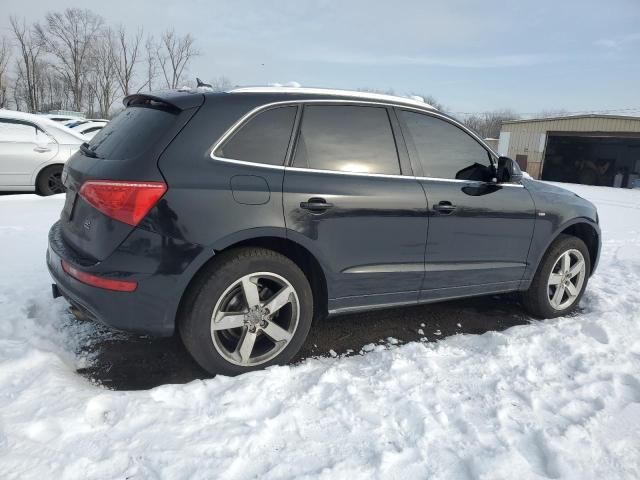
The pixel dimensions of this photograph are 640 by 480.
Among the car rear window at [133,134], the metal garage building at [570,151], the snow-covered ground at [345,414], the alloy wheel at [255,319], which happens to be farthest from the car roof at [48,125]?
the metal garage building at [570,151]

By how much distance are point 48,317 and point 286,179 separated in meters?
2.11

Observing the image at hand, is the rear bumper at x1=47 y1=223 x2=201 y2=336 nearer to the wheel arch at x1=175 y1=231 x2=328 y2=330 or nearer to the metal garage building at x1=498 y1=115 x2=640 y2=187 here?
the wheel arch at x1=175 y1=231 x2=328 y2=330

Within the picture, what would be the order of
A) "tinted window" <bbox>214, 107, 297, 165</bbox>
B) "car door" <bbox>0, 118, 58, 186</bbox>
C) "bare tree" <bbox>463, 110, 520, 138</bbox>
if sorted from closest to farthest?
"tinted window" <bbox>214, 107, 297, 165</bbox> → "car door" <bbox>0, 118, 58, 186</bbox> → "bare tree" <bbox>463, 110, 520, 138</bbox>

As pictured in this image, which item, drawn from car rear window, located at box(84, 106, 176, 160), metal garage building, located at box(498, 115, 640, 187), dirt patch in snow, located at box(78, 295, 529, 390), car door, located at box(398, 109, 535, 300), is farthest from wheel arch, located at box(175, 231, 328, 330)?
metal garage building, located at box(498, 115, 640, 187)

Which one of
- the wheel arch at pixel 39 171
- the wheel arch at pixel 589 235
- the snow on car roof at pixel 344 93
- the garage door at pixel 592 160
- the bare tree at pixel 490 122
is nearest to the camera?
the snow on car roof at pixel 344 93

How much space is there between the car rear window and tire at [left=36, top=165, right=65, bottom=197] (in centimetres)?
585

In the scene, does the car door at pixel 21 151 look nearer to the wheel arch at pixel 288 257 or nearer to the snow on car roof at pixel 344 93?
the snow on car roof at pixel 344 93

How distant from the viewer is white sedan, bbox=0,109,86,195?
7828mm

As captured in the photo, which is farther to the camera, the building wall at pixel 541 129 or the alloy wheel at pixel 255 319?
the building wall at pixel 541 129

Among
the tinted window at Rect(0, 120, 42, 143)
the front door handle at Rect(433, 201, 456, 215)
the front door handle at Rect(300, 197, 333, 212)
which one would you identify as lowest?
the front door handle at Rect(433, 201, 456, 215)

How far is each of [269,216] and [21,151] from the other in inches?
279

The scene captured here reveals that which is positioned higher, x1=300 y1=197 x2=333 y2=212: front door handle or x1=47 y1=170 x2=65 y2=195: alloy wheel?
x1=300 y1=197 x2=333 y2=212: front door handle

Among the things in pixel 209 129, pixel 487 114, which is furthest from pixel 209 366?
pixel 487 114

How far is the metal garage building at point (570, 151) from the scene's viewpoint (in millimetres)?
27469
